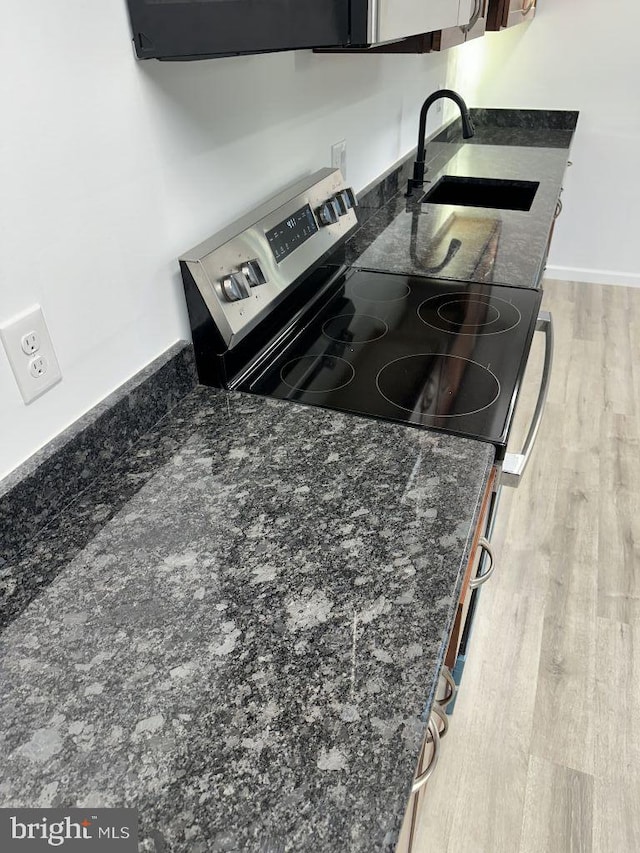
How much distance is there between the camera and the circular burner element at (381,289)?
139 centimetres

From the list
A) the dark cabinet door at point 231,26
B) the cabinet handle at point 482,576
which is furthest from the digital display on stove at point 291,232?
the cabinet handle at point 482,576

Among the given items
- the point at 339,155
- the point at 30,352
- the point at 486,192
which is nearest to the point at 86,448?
the point at 30,352

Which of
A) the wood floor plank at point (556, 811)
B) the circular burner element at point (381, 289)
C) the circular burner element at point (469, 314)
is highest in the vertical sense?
the circular burner element at point (381, 289)

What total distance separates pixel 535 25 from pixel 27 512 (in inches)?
136

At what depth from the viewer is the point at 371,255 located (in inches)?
63.2

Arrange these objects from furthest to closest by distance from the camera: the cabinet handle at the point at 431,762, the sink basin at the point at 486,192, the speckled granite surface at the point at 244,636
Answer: the sink basin at the point at 486,192 < the cabinet handle at the point at 431,762 < the speckled granite surface at the point at 244,636

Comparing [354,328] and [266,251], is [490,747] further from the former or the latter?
[266,251]

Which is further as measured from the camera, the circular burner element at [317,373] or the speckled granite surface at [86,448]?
the circular burner element at [317,373]

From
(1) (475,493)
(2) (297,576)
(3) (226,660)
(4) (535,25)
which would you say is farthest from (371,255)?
(4) (535,25)

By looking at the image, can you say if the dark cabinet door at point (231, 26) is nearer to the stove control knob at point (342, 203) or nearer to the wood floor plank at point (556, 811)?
the stove control knob at point (342, 203)

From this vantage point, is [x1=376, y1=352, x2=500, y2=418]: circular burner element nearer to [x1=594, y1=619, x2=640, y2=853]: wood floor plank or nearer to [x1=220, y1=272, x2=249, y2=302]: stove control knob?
[x1=220, y1=272, x2=249, y2=302]: stove control knob

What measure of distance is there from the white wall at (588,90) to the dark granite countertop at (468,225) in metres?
0.59

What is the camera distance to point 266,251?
1107 millimetres

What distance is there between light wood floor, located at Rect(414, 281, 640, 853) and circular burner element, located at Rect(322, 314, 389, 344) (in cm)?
88
